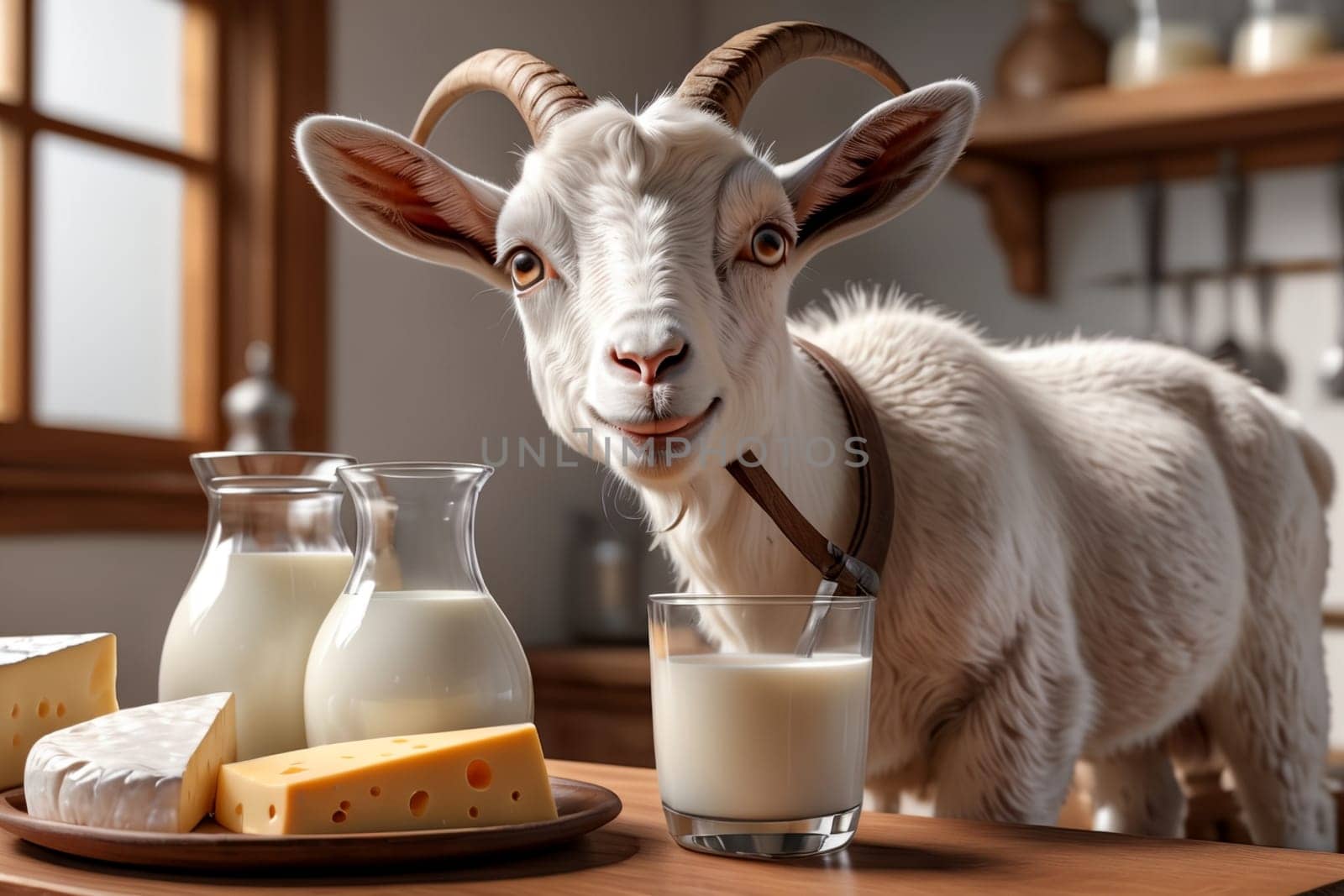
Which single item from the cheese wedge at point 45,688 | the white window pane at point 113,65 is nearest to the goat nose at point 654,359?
the cheese wedge at point 45,688

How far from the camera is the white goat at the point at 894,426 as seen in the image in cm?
90

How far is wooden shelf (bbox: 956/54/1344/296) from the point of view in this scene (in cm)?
240

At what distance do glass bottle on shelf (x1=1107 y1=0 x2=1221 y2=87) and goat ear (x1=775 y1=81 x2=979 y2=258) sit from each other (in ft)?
5.63

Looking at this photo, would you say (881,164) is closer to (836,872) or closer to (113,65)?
(836,872)

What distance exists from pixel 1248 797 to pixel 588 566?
177cm

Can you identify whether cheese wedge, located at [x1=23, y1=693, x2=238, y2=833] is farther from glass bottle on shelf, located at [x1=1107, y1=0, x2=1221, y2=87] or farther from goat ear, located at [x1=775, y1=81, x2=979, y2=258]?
glass bottle on shelf, located at [x1=1107, y1=0, x2=1221, y2=87]

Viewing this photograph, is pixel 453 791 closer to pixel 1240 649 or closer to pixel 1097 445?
pixel 1097 445

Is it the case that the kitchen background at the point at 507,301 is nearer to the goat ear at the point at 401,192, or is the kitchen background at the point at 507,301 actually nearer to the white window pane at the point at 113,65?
the white window pane at the point at 113,65

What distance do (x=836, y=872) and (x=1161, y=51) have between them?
2323 mm

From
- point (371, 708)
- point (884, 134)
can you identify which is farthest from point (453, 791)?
point (884, 134)

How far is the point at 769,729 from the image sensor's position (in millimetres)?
623

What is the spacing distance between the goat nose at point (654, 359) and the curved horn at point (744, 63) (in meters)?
0.24

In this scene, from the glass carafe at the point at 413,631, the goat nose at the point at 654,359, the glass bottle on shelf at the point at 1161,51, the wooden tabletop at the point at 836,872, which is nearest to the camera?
the wooden tabletop at the point at 836,872

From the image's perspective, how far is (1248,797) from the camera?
147 cm
